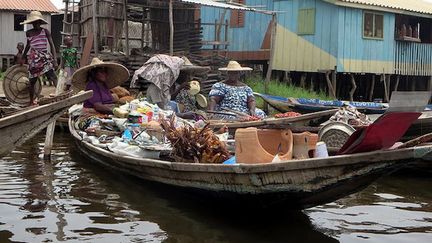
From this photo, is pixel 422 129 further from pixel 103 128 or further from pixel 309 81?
pixel 309 81

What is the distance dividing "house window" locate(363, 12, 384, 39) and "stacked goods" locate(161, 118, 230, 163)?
39.4 feet

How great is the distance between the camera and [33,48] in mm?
8766

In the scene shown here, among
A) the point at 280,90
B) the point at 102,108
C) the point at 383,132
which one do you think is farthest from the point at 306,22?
the point at 383,132

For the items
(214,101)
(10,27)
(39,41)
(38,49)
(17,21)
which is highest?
(17,21)

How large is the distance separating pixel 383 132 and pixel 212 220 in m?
1.82

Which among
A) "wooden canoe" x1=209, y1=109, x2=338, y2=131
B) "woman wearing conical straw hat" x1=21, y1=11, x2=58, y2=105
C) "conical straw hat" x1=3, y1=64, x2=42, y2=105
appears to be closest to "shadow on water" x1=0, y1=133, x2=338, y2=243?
"wooden canoe" x1=209, y1=109, x2=338, y2=131

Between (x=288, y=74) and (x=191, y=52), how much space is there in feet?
11.5

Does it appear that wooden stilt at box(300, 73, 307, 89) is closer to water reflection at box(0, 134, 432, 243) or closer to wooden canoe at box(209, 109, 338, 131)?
wooden canoe at box(209, 109, 338, 131)

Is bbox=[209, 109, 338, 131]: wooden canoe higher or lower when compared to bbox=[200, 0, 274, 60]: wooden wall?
lower

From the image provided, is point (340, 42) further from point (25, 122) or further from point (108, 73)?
point (25, 122)

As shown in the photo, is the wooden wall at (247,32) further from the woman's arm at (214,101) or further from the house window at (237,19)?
the woman's arm at (214,101)

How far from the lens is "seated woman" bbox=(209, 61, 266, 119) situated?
7969 mm

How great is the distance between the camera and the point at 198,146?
485 centimetres

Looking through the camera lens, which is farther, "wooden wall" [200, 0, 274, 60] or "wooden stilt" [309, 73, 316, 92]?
"wooden wall" [200, 0, 274, 60]
